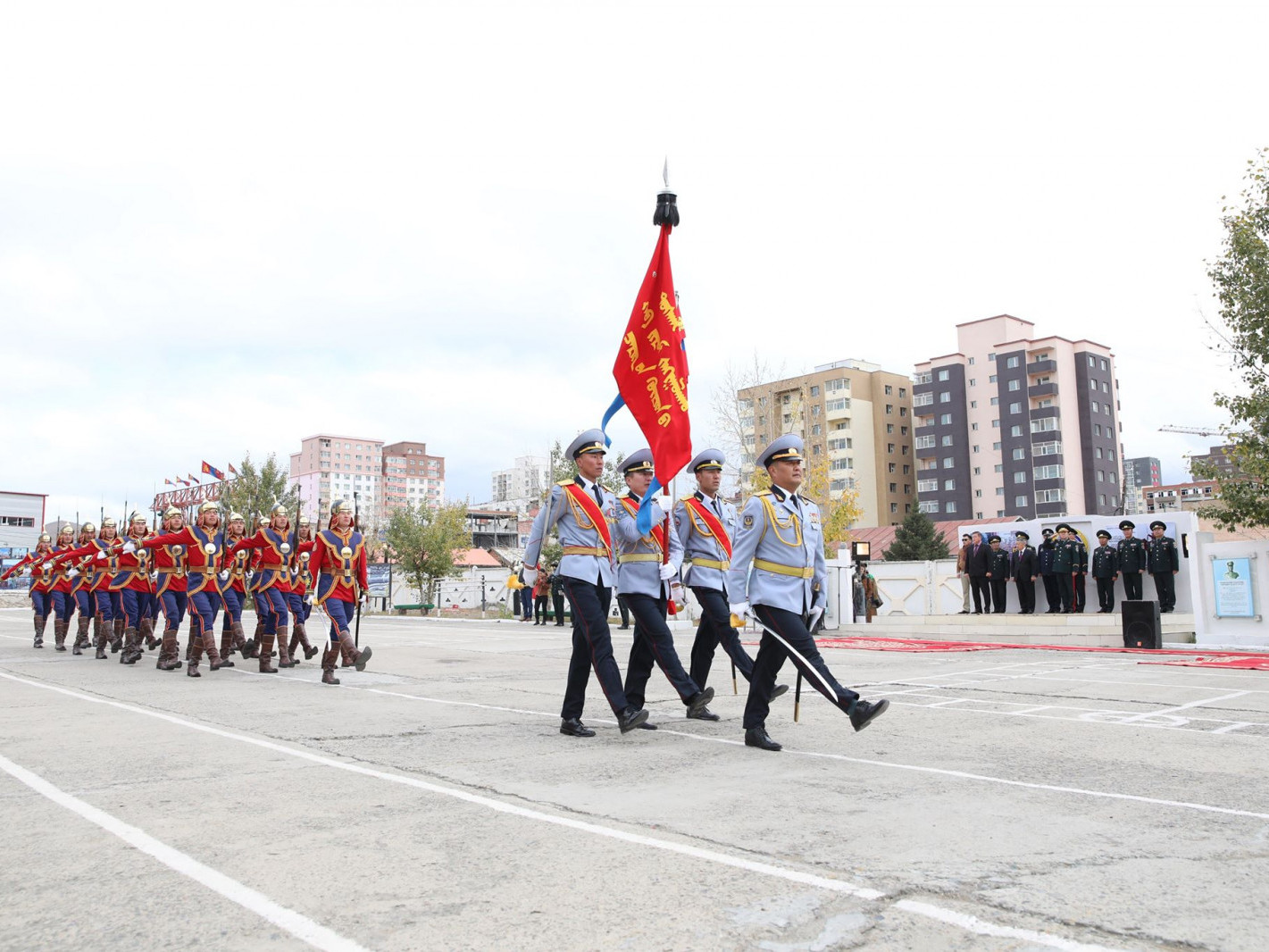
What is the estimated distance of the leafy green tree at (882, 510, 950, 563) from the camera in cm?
5962

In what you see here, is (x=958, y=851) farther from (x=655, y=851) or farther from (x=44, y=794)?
(x=44, y=794)

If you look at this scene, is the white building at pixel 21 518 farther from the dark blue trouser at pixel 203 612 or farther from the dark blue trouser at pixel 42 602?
the dark blue trouser at pixel 203 612

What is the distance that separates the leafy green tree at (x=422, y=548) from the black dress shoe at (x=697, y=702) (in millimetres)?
40928

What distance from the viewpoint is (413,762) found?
5934 mm

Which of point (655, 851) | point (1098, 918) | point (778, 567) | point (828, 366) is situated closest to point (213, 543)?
point (778, 567)

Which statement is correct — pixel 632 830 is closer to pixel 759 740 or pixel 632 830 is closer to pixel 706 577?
pixel 759 740

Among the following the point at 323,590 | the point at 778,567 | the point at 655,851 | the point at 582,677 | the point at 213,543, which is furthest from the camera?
the point at 213,543

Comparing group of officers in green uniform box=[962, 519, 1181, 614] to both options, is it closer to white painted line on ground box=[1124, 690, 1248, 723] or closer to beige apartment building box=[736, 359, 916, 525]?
white painted line on ground box=[1124, 690, 1248, 723]

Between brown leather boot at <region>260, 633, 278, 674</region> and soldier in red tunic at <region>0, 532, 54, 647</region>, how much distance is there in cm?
753

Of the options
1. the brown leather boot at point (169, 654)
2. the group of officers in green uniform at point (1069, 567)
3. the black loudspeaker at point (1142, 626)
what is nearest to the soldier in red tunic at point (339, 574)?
the brown leather boot at point (169, 654)

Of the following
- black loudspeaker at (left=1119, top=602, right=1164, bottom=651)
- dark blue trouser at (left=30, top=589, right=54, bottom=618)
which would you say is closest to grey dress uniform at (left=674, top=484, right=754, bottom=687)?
black loudspeaker at (left=1119, top=602, right=1164, bottom=651)

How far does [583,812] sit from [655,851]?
793 millimetres

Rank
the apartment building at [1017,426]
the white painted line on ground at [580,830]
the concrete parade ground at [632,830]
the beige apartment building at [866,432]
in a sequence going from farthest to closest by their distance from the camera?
1. the beige apartment building at [866,432]
2. the apartment building at [1017,426]
3. the concrete parade ground at [632,830]
4. the white painted line on ground at [580,830]

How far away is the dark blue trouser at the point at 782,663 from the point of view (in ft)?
21.2
